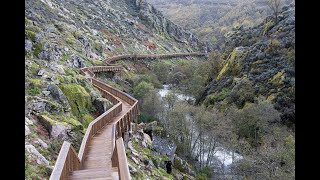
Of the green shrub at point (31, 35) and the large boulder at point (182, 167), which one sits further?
the large boulder at point (182, 167)

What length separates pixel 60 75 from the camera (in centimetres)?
2091

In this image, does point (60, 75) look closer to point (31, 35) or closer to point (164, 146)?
point (31, 35)

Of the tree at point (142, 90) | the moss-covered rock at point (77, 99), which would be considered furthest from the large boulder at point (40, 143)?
the tree at point (142, 90)

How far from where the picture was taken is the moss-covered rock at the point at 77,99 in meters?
17.8

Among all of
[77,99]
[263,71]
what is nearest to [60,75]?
[77,99]

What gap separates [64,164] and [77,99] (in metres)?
11.9

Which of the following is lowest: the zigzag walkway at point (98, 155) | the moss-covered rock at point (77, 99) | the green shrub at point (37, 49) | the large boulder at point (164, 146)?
the large boulder at point (164, 146)

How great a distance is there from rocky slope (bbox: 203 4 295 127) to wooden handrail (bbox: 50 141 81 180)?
27857 mm

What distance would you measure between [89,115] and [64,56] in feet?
51.2

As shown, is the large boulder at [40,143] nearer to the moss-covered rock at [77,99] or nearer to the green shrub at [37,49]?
the moss-covered rock at [77,99]

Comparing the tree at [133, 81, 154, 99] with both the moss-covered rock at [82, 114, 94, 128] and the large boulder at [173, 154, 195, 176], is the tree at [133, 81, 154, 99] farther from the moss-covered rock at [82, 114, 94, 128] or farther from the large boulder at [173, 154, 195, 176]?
the moss-covered rock at [82, 114, 94, 128]

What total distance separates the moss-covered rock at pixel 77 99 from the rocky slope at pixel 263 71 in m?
21.5

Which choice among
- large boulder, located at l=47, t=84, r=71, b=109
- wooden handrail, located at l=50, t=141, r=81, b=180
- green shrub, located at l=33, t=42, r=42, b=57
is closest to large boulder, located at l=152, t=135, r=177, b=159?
large boulder, located at l=47, t=84, r=71, b=109
